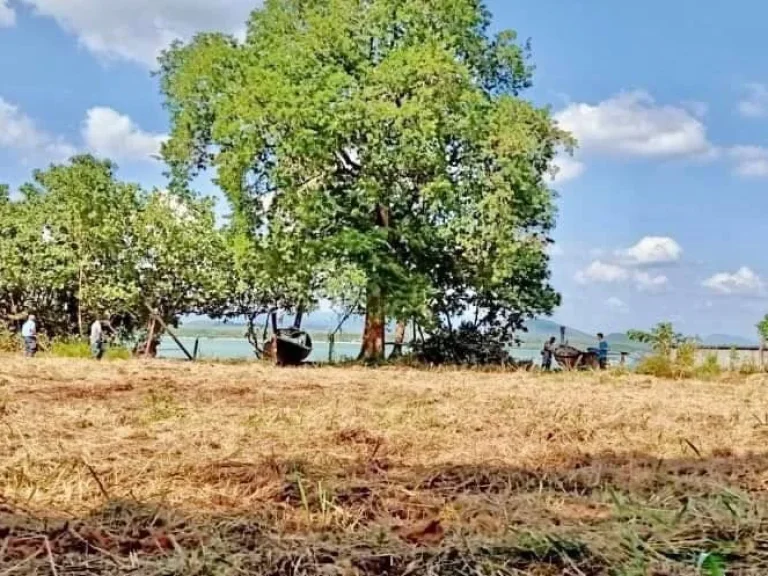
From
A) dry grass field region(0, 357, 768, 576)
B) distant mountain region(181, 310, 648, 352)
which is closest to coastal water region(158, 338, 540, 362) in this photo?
distant mountain region(181, 310, 648, 352)

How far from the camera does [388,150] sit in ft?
49.0

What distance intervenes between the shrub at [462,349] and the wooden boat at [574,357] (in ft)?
3.28

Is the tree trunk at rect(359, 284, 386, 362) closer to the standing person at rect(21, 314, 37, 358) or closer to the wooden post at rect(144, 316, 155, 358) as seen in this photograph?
the wooden post at rect(144, 316, 155, 358)

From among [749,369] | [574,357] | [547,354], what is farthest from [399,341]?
[749,369]

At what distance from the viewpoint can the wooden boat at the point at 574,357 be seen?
58.0 ft

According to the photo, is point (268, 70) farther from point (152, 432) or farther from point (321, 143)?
point (152, 432)

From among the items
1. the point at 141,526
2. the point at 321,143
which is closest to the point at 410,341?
the point at 321,143

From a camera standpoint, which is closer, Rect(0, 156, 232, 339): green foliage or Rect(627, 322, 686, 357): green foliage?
Rect(627, 322, 686, 357): green foliage

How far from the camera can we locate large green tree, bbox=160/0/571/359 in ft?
48.7

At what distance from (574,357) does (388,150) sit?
6207mm

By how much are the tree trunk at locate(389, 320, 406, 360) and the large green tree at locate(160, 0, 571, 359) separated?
6.03 ft

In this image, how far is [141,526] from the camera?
9.59 ft

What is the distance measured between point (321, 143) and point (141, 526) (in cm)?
1236

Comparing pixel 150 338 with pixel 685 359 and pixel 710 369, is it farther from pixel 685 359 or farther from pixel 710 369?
pixel 710 369
